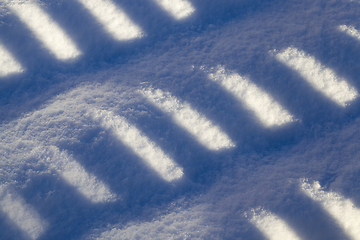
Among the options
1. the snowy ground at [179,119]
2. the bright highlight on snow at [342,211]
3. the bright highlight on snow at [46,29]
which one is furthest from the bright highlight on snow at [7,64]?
the bright highlight on snow at [342,211]

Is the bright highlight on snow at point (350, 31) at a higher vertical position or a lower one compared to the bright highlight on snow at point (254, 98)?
higher

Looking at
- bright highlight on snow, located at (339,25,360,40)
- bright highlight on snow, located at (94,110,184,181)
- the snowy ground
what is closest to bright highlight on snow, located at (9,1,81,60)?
the snowy ground

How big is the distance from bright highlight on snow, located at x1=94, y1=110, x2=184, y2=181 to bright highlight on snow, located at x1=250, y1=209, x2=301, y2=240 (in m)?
0.27

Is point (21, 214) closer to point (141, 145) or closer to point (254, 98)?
point (141, 145)

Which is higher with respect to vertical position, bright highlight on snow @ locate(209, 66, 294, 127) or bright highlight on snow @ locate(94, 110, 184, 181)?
bright highlight on snow @ locate(209, 66, 294, 127)

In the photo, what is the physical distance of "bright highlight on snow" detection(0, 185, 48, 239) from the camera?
0.75 meters

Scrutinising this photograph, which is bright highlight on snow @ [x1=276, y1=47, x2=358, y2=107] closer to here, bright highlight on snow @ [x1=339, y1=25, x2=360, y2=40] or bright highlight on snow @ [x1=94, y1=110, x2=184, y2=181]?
bright highlight on snow @ [x1=339, y1=25, x2=360, y2=40]

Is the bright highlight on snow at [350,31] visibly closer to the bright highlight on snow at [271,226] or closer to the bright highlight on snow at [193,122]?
the bright highlight on snow at [193,122]

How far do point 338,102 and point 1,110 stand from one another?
1148 mm

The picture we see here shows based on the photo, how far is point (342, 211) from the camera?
28.3 inches

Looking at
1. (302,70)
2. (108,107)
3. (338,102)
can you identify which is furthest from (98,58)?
(338,102)

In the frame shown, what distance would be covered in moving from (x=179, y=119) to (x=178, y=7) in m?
0.43

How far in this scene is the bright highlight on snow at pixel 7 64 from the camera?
86 cm

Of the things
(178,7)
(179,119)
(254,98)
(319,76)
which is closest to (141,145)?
(179,119)
